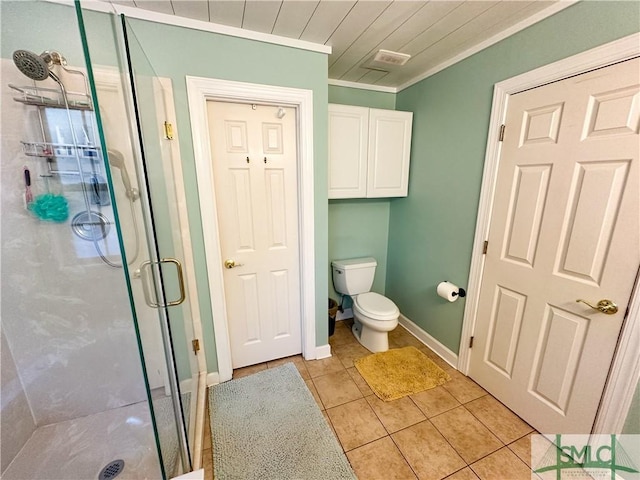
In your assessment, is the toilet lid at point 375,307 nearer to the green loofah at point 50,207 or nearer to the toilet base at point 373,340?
the toilet base at point 373,340

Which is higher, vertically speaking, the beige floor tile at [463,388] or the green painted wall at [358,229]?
the green painted wall at [358,229]

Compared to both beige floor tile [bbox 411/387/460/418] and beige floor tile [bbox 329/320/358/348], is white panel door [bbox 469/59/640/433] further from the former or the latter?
beige floor tile [bbox 329/320/358/348]

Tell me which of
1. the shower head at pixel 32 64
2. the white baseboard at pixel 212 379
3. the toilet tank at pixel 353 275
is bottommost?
the white baseboard at pixel 212 379

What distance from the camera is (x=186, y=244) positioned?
1624 millimetres

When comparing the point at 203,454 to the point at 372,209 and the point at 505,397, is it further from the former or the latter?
the point at 372,209

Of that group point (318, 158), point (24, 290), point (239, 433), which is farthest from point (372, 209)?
point (24, 290)

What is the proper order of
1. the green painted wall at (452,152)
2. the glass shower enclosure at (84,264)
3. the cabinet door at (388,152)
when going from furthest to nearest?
1. the cabinet door at (388,152)
2. the green painted wall at (452,152)
3. the glass shower enclosure at (84,264)

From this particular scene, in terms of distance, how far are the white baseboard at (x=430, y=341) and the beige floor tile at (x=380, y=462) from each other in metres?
0.92

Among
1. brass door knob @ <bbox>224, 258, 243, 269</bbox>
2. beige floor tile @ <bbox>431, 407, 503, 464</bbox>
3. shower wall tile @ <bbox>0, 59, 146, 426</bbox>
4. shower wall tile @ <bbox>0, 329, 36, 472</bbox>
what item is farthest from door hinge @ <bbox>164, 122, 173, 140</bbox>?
beige floor tile @ <bbox>431, 407, 503, 464</bbox>

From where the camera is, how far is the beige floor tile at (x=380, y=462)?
126cm

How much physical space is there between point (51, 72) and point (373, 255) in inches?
102

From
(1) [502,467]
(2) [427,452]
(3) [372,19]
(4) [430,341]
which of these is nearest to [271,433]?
(2) [427,452]

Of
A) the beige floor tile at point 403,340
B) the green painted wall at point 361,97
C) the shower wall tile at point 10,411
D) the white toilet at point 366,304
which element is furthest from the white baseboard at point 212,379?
the green painted wall at point 361,97

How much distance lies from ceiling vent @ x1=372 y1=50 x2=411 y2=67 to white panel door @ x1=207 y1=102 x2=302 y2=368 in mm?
739
